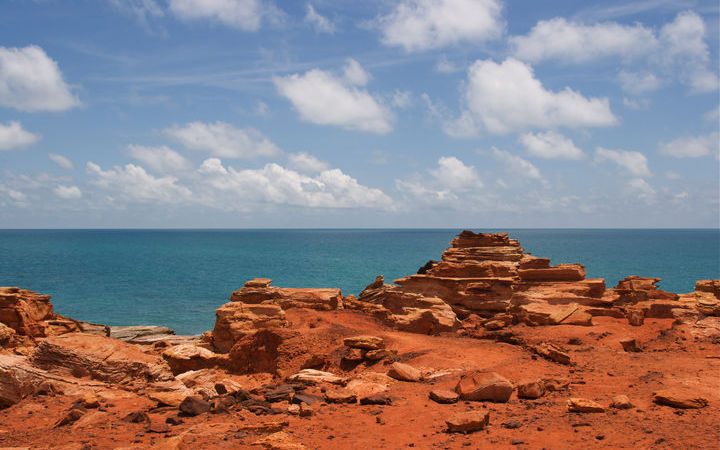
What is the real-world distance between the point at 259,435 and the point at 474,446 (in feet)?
12.4

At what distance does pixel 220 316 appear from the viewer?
17.8 m

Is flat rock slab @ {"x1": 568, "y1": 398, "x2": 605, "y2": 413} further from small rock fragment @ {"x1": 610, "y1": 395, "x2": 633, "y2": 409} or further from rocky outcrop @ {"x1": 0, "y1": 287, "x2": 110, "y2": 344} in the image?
rocky outcrop @ {"x1": 0, "y1": 287, "x2": 110, "y2": 344}

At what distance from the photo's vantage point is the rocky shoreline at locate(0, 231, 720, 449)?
350 inches

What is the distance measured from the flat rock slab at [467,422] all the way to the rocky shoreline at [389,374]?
0.03 metres

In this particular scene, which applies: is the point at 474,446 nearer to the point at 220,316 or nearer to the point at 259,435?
the point at 259,435

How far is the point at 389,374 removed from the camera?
42.5ft

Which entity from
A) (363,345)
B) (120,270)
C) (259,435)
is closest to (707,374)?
(363,345)

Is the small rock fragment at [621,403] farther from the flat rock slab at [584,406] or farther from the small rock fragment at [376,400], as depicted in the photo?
the small rock fragment at [376,400]

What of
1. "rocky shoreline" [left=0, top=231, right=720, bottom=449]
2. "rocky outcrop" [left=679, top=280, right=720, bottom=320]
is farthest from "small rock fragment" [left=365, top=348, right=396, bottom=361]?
"rocky outcrop" [left=679, top=280, right=720, bottom=320]

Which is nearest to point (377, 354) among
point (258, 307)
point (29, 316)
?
point (258, 307)

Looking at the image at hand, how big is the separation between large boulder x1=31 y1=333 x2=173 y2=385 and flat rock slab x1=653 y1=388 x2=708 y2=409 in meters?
11.7

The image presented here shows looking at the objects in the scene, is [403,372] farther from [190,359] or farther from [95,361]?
[95,361]

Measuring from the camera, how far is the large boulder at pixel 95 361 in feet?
41.3

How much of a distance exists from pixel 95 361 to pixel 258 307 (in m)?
6.02
